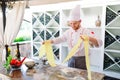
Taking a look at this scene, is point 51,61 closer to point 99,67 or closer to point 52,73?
point 52,73

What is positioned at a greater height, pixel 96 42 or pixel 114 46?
pixel 96 42

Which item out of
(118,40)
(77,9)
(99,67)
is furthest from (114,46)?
(77,9)

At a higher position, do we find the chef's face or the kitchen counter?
the chef's face

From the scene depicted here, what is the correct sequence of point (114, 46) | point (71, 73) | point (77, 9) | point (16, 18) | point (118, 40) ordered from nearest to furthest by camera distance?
point (71, 73), point (77, 9), point (16, 18), point (118, 40), point (114, 46)

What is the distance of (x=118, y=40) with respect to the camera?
12.3 feet

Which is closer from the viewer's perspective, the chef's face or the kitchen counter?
the kitchen counter

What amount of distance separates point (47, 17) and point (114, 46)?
7.19ft

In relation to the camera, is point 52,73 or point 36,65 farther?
point 36,65

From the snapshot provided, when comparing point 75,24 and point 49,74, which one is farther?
point 75,24

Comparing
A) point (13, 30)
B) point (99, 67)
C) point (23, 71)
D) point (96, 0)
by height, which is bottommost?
point (99, 67)

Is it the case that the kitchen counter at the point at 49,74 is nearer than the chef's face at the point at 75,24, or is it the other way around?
the kitchen counter at the point at 49,74

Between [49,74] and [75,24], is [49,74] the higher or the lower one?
the lower one

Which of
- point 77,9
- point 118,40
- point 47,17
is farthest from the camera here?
point 47,17

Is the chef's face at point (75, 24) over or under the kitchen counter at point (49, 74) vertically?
over
